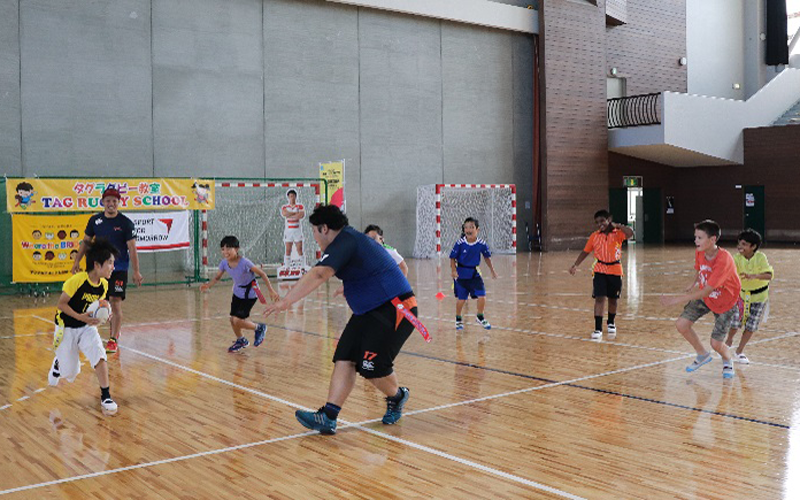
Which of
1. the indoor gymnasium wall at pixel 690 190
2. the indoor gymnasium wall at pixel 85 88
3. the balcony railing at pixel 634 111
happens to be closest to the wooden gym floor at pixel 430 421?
the indoor gymnasium wall at pixel 85 88

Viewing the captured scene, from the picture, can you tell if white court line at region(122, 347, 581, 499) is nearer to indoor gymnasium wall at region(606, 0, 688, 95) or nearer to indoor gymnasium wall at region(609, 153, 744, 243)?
indoor gymnasium wall at region(606, 0, 688, 95)

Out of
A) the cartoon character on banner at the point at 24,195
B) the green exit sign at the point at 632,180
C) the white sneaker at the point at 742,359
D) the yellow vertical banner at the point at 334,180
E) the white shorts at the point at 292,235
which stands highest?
the green exit sign at the point at 632,180

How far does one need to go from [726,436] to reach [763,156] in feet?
99.0

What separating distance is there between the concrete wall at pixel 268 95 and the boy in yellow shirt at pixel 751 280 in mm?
17365

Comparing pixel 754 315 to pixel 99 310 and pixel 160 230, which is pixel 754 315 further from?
pixel 160 230

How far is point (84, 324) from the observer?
277 inches

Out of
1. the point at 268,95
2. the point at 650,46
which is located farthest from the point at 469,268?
the point at 650,46

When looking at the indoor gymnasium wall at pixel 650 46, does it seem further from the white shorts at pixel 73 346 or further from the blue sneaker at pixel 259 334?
the white shorts at pixel 73 346

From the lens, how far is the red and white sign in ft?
58.7

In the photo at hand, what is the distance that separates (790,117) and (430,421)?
110ft

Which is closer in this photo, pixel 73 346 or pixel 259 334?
pixel 73 346

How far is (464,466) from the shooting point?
17.4ft

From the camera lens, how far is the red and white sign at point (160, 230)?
17.9m

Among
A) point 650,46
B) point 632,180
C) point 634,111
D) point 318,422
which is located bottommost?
point 318,422
